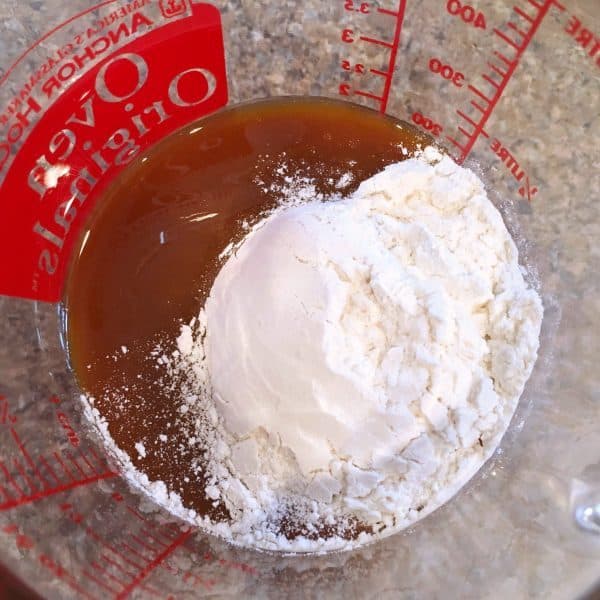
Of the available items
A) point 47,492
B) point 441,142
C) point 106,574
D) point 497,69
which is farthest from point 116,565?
point 497,69

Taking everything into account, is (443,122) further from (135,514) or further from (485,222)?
(135,514)

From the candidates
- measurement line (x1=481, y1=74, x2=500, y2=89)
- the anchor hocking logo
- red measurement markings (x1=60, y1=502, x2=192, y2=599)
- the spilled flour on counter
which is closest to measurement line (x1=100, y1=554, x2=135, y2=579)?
red measurement markings (x1=60, y1=502, x2=192, y2=599)

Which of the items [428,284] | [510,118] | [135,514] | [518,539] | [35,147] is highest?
[35,147]

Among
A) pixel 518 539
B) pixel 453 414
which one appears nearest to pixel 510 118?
pixel 453 414

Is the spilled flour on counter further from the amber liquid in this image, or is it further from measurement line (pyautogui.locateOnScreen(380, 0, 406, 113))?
measurement line (pyautogui.locateOnScreen(380, 0, 406, 113))

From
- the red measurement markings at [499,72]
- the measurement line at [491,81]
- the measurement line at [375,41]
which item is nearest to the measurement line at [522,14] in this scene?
the red measurement markings at [499,72]

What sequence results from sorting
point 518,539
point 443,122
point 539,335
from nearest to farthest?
point 518,539, point 539,335, point 443,122

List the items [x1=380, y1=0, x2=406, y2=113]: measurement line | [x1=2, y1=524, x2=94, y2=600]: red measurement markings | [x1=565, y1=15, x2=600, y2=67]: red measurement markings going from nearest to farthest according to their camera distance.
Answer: [x1=2, y1=524, x2=94, y2=600]: red measurement markings
[x1=565, y1=15, x2=600, y2=67]: red measurement markings
[x1=380, y1=0, x2=406, y2=113]: measurement line
